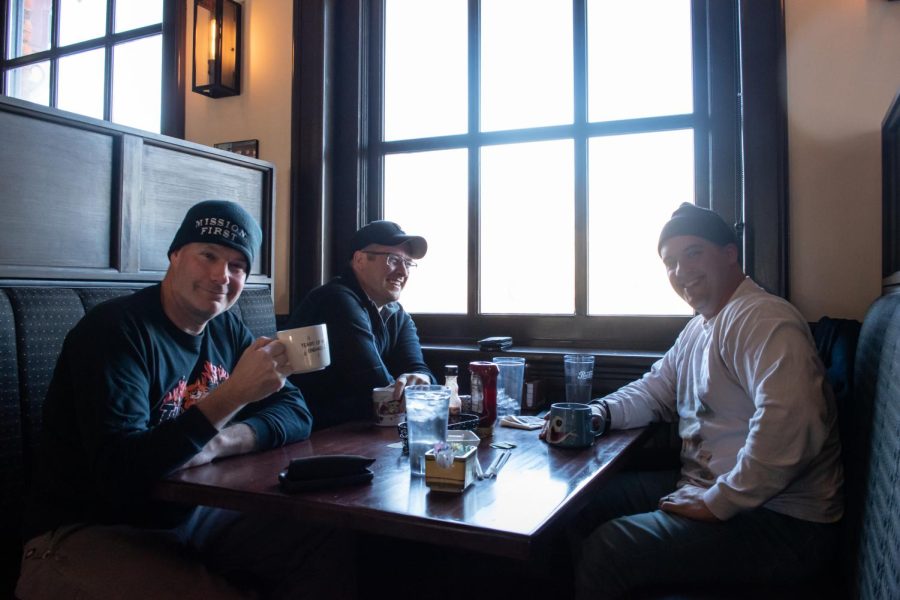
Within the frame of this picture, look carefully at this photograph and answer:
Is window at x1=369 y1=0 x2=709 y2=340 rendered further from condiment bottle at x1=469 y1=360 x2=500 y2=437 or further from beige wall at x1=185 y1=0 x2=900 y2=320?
condiment bottle at x1=469 y1=360 x2=500 y2=437

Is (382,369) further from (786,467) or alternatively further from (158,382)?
(786,467)

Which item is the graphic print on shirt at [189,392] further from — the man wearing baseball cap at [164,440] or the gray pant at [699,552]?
the gray pant at [699,552]

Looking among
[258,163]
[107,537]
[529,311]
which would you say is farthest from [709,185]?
[107,537]

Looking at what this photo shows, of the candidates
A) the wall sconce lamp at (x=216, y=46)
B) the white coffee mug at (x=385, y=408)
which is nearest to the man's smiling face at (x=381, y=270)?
the white coffee mug at (x=385, y=408)

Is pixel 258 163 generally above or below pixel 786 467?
above

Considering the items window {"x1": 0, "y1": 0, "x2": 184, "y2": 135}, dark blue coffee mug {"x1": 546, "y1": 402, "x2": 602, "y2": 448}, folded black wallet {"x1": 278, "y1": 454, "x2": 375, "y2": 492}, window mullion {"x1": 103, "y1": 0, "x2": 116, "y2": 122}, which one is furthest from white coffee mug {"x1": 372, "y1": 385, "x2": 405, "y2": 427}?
window mullion {"x1": 103, "y1": 0, "x2": 116, "y2": 122}

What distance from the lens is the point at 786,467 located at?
3.93 feet

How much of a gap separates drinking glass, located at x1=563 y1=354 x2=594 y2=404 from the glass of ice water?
0.78 metres

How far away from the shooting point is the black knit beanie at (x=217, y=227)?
1391mm

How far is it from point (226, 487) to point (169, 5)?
2662 mm

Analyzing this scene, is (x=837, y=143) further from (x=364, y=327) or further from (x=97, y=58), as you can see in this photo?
(x=97, y=58)

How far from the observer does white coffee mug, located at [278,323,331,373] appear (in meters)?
1.24

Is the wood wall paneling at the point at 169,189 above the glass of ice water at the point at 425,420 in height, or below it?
above

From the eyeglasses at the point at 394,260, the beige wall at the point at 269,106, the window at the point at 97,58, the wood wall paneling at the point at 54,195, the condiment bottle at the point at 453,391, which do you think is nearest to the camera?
the condiment bottle at the point at 453,391
